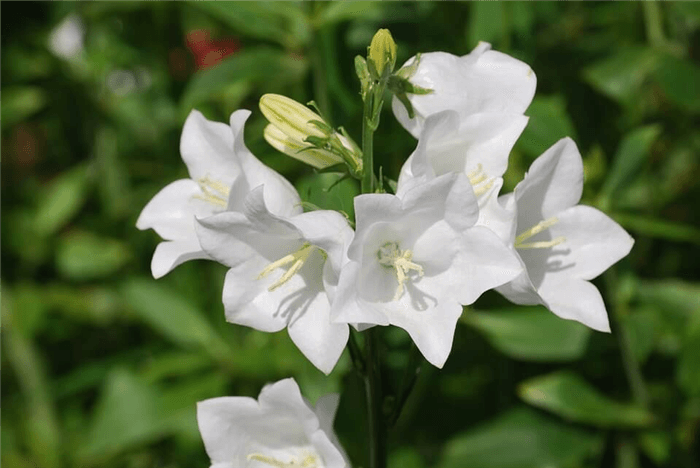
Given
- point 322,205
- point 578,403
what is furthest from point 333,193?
point 578,403

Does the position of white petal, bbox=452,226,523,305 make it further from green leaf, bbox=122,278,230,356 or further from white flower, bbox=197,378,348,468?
green leaf, bbox=122,278,230,356

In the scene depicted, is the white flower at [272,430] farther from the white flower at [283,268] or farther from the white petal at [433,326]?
the white petal at [433,326]

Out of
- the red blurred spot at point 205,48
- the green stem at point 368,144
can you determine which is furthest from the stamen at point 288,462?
the red blurred spot at point 205,48

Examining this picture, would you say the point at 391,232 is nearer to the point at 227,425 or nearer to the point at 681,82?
the point at 227,425

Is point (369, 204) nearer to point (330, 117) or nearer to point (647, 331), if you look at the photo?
point (330, 117)

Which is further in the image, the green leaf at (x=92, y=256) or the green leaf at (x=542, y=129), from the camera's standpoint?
the green leaf at (x=92, y=256)

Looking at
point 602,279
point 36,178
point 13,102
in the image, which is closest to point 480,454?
point 602,279
